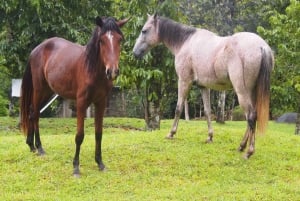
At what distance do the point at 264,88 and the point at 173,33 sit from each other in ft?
7.18

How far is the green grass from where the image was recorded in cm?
527

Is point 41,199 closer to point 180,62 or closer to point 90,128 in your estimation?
point 180,62

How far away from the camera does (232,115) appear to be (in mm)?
22500

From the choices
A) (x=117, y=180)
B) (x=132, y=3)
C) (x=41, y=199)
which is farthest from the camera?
(x=132, y=3)

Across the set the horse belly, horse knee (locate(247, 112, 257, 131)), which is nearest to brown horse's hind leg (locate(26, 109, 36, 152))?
the horse belly

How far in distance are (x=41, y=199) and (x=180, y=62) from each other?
11.3ft

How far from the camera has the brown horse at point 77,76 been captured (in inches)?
204

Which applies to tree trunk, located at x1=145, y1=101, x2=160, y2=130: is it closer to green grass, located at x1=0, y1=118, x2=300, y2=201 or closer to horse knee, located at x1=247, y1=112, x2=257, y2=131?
green grass, located at x1=0, y1=118, x2=300, y2=201

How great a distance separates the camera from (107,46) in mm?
5137

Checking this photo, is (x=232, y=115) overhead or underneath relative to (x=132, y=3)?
underneath

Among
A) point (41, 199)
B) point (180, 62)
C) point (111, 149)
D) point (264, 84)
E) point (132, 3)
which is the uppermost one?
point (132, 3)

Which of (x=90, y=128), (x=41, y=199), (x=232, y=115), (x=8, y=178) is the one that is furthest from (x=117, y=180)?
(x=232, y=115)

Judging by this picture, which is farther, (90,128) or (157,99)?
(90,128)

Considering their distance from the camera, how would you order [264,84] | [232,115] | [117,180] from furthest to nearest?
[232,115] < [264,84] < [117,180]
